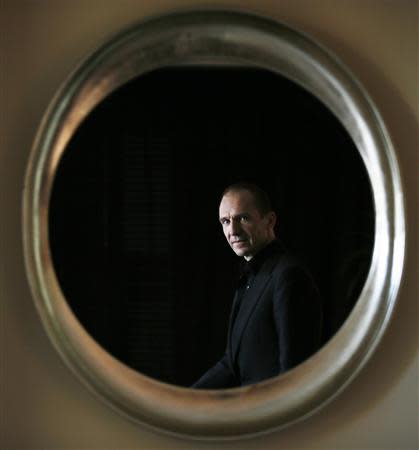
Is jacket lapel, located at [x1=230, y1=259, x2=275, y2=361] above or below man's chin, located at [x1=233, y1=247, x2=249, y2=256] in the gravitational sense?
below

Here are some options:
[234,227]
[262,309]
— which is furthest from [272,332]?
[234,227]

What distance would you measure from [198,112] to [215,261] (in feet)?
0.64

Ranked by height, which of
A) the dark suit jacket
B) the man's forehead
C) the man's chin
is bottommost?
the dark suit jacket

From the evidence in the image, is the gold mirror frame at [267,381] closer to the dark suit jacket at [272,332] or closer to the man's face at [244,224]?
the dark suit jacket at [272,332]

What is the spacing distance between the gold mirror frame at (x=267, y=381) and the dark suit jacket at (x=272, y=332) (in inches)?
0.6

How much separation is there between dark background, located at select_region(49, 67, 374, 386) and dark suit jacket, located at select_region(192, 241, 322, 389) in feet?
0.05

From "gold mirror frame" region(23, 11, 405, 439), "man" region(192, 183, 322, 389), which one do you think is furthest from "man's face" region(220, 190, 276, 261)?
"gold mirror frame" region(23, 11, 405, 439)

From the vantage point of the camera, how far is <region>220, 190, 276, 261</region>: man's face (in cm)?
89

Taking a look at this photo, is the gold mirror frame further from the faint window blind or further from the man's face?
the man's face

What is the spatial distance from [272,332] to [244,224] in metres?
0.15

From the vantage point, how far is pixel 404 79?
0.91 meters

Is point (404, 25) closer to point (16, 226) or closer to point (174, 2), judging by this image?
point (174, 2)

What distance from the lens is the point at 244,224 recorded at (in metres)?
0.90

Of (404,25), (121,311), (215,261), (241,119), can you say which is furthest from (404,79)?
(121,311)
